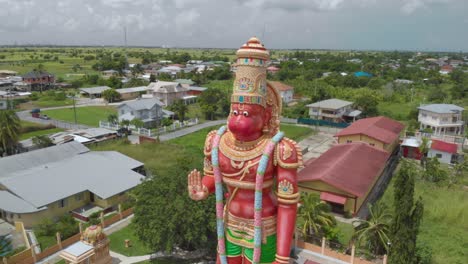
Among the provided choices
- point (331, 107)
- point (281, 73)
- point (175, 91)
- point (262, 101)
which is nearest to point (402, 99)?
point (331, 107)

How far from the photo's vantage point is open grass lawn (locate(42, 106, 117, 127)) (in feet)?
165

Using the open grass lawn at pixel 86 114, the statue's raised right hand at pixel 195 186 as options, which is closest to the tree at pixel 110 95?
the open grass lawn at pixel 86 114

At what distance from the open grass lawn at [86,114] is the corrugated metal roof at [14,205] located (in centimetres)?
2766

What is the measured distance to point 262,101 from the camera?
8.25 m

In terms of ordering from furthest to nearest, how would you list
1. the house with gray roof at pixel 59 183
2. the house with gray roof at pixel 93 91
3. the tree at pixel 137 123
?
the house with gray roof at pixel 93 91, the tree at pixel 137 123, the house with gray roof at pixel 59 183

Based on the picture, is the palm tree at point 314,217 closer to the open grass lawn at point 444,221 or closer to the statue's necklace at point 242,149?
the open grass lawn at point 444,221

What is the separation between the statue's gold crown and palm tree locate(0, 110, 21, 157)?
1241 inches

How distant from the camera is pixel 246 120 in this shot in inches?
320

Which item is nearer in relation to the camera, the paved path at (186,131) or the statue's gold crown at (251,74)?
the statue's gold crown at (251,74)

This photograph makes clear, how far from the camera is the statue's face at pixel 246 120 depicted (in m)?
8.12

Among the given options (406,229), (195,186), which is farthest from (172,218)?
(406,229)

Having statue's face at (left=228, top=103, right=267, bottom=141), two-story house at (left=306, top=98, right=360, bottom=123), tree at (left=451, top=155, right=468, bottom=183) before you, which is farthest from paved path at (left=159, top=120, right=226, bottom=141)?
statue's face at (left=228, top=103, right=267, bottom=141)

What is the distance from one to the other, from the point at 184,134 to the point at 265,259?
1441 inches

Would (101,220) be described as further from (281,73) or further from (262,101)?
(281,73)
